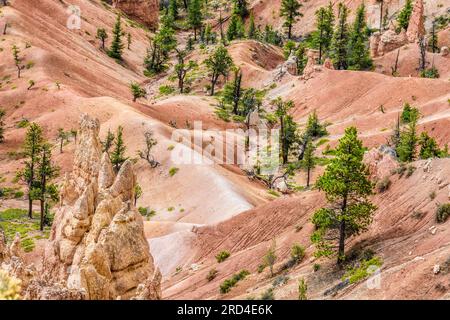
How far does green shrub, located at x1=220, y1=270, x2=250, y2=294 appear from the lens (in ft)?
152

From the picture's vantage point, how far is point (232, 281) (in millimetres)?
47281

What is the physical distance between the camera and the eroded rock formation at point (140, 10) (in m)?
176

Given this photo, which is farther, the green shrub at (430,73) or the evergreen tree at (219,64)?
the evergreen tree at (219,64)

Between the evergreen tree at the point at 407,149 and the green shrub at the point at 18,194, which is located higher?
the evergreen tree at the point at 407,149

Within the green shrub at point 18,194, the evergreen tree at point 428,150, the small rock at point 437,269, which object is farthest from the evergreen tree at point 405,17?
the small rock at point 437,269

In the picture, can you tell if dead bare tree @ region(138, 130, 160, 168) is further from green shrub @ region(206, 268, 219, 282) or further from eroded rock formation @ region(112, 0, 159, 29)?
eroded rock formation @ region(112, 0, 159, 29)

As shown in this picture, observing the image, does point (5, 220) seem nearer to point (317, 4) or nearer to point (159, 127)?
point (159, 127)

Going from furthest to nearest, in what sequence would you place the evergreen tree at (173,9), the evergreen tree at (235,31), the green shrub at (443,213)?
the evergreen tree at (173,9) → the evergreen tree at (235,31) → the green shrub at (443,213)

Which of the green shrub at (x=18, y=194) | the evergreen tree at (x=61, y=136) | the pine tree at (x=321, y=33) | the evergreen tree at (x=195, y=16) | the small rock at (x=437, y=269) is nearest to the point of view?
the small rock at (x=437, y=269)

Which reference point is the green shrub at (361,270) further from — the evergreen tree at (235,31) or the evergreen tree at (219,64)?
the evergreen tree at (235,31)

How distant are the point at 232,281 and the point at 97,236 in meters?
14.3

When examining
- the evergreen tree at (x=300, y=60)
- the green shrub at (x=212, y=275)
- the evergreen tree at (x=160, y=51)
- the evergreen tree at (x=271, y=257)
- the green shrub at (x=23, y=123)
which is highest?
the evergreen tree at (x=160, y=51)

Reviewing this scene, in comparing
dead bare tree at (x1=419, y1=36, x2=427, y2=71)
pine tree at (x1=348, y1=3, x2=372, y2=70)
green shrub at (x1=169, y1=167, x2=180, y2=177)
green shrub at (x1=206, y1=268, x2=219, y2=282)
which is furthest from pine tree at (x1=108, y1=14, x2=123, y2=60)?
green shrub at (x1=206, y1=268, x2=219, y2=282)

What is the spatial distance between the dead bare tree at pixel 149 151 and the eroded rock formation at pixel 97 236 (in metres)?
37.4
